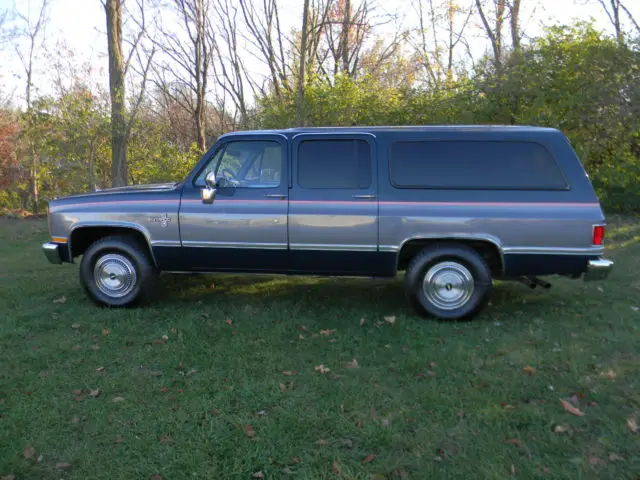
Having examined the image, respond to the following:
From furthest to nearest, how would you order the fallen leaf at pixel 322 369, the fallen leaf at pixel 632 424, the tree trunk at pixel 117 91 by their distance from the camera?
the tree trunk at pixel 117 91 < the fallen leaf at pixel 322 369 < the fallen leaf at pixel 632 424

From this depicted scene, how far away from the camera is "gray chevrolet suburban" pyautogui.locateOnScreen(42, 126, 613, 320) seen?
202 inches

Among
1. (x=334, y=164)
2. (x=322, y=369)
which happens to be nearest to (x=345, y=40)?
(x=334, y=164)

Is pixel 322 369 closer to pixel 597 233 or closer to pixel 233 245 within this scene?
pixel 233 245

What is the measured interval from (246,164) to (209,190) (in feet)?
1.71

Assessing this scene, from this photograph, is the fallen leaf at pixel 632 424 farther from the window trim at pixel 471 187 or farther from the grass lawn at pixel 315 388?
the window trim at pixel 471 187

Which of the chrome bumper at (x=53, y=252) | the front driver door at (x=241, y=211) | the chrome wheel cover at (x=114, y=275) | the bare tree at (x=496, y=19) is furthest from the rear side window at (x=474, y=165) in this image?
the bare tree at (x=496, y=19)

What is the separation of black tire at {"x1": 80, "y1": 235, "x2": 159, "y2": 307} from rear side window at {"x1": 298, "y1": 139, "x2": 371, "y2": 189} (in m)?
1.98

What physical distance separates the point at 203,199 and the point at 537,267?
3507mm

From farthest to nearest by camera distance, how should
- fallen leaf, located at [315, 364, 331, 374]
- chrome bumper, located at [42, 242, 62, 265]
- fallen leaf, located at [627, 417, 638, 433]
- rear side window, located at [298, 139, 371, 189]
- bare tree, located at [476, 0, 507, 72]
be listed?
bare tree, located at [476, 0, 507, 72] → chrome bumper, located at [42, 242, 62, 265] → rear side window, located at [298, 139, 371, 189] → fallen leaf, located at [315, 364, 331, 374] → fallen leaf, located at [627, 417, 638, 433]

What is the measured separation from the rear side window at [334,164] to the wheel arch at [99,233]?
1877mm

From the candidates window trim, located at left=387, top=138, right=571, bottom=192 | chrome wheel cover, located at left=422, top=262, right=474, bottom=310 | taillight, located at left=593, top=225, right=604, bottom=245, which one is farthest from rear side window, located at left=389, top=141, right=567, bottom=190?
chrome wheel cover, located at left=422, top=262, right=474, bottom=310

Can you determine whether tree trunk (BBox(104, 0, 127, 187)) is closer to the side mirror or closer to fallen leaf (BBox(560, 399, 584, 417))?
the side mirror

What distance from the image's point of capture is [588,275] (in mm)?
5117

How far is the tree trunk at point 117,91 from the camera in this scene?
14.8 meters
